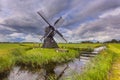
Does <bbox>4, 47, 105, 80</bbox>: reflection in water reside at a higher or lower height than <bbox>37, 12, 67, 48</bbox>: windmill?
lower

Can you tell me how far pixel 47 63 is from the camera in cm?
3262

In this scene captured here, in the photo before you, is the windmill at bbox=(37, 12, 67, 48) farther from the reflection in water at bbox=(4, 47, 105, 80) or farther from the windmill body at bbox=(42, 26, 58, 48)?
the reflection in water at bbox=(4, 47, 105, 80)

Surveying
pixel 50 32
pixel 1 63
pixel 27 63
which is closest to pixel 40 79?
pixel 1 63

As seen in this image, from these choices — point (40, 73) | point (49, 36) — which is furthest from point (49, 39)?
point (40, 73)

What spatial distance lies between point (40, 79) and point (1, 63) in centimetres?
644

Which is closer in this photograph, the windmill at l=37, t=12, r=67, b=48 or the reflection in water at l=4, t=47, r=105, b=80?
the reflection in water at l=4, t=47, r=105, b=80

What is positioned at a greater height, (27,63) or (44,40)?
(44,40)

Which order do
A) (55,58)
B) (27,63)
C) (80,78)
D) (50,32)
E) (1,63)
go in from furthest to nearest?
(50,32), (55,58), (27,63), (1,63), (80,78)

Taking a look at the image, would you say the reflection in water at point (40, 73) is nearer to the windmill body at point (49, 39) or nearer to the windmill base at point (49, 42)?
the windmill body at point (49, 39)

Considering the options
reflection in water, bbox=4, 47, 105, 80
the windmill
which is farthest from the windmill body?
reflection in water, bbox=4, 47, 105, 80

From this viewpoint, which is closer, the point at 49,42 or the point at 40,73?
the point at 40,73

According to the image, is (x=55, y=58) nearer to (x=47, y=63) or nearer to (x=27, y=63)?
(x=47, y=63)

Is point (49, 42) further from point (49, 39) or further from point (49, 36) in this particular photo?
point (49, 36)

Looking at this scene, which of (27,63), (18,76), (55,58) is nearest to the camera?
(18,76)
